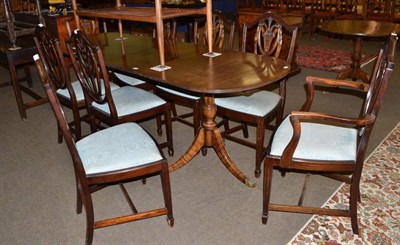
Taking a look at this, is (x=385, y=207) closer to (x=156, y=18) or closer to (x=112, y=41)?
(x=156, y=18)

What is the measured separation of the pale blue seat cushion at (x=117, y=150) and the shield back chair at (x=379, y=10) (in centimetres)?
470

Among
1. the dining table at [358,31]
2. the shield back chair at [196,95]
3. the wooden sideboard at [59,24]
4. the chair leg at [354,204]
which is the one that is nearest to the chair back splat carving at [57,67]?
the shield back chair at [196,95]

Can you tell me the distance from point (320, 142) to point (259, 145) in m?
0.53

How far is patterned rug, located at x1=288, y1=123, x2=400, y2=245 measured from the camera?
181cm

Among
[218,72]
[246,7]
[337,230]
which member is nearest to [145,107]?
[218,72]

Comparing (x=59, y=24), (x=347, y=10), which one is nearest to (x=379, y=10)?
(x=347, y=10)

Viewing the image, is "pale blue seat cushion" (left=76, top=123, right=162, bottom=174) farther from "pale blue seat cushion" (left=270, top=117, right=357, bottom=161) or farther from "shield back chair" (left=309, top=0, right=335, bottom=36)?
"shield back chair" (left=309, top=0, right=335, bottom=36)

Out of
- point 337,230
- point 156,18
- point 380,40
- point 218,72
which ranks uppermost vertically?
point 156,18

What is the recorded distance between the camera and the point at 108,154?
174cm

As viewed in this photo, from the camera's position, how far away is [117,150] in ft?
5.81

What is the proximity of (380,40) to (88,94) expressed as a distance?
221 inches

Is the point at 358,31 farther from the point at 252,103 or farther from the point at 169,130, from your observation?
the point at 169,130

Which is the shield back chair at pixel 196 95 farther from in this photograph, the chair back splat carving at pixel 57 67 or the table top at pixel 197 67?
the chair back splat carving at pixel 57 67

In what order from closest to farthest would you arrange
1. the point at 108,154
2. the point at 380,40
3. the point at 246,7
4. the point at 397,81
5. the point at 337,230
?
the point at 108,154
the point at 337,230
the point at 397,81
the point at 380,40
the point at 246,7
